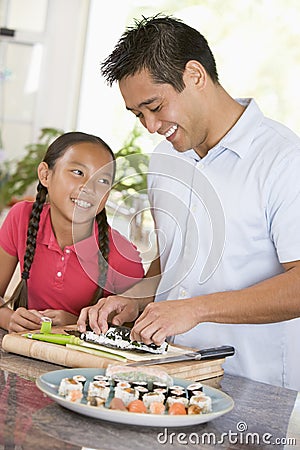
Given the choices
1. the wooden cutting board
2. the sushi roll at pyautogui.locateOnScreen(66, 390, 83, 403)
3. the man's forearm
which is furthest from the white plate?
the man's forearm

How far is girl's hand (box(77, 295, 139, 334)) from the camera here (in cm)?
179

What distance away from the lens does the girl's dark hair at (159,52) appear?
1815 millimetres

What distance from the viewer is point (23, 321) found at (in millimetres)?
1880

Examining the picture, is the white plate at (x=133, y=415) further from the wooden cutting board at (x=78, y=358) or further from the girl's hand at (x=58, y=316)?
the girl's hand at (x=58, y=316)

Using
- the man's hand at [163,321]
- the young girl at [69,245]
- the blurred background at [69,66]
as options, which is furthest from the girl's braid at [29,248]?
the blurred background at [69,66]

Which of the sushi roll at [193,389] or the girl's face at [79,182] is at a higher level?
the girl's face at [79,182]

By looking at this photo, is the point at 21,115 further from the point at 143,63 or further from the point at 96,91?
the point at 143,63

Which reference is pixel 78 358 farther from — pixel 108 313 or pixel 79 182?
pixel 79 182

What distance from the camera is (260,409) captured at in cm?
153

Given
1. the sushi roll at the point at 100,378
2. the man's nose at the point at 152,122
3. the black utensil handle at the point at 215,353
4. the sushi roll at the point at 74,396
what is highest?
the man's nose at the point at 152,122

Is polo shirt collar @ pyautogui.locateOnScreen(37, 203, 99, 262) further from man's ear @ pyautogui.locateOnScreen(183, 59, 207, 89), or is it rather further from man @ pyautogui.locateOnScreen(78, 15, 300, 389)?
man's ear @ pyautogui.locateOnScreen(183, 59, 207, 89)

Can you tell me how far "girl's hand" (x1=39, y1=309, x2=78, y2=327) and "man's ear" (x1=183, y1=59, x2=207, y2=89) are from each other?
60cm

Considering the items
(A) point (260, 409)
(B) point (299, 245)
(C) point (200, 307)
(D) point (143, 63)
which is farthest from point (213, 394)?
(D) point (143, 63)

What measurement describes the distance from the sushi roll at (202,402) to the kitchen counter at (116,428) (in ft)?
0.12
